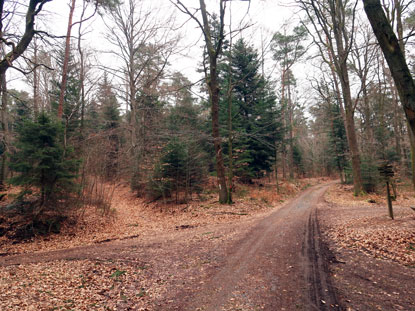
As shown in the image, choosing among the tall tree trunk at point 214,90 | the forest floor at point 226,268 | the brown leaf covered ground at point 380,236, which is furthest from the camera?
the tall tree trunk at point 214,90

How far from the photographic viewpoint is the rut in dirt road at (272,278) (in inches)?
138

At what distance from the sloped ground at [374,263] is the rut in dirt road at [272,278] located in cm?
30

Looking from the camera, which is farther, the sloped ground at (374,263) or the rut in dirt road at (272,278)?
the rut in dirt road at (272,278)

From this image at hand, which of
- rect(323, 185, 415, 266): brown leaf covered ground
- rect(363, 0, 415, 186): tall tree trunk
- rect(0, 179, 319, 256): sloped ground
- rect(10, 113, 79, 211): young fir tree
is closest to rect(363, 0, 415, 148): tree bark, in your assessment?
rect(363, 0, 415, 186): tall tree trunk

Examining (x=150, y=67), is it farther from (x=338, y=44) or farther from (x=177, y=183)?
(x=338, y=44)

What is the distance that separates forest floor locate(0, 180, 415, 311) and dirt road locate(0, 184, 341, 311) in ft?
0.06

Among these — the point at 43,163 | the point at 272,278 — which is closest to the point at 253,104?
the point at 43,163

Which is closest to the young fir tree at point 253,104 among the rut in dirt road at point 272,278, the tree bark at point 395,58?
the rut in dirt road at point 272,278

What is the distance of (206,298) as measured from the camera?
382cm

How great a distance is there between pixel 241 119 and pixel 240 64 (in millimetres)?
5056

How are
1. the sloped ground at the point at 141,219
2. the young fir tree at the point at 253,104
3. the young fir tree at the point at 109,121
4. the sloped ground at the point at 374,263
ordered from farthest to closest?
the young fir tree at the point at 253,104
the young fir tree at the point at 109,121
the sloped ground at the point at 141,219
the sloped ground at the point at 374,263

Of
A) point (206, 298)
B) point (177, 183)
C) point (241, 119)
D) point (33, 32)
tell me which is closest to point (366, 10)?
point (206, 298)

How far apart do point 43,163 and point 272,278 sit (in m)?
8.64

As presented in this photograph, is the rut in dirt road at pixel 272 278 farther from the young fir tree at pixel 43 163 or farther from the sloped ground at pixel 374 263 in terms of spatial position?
the young fir tree at pixel 43 163
